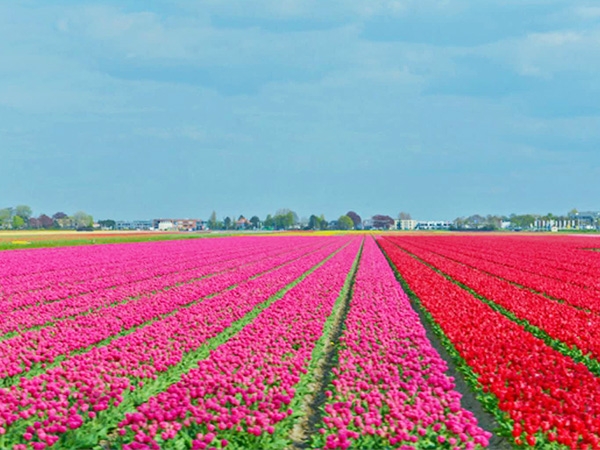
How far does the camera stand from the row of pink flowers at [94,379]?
263 inches

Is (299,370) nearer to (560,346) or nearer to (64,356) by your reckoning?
(64,356)

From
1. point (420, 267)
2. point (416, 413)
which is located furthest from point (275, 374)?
point (420, 267)

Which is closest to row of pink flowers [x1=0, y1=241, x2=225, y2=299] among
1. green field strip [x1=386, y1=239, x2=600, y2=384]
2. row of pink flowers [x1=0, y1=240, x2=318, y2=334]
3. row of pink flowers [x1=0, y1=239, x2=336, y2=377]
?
row of pink flowers [x1=0, y1=240, x2=318, y2=334]

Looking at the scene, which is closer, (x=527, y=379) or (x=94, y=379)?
(x=94, y=379)

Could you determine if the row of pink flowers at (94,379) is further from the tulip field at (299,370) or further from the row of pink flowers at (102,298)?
the row of pink flowers at (102,298)

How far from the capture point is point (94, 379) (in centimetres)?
814

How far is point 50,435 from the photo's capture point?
6.32 m

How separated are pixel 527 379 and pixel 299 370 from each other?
346cm

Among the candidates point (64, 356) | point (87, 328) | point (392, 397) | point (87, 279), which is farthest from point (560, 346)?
point (87, 279)

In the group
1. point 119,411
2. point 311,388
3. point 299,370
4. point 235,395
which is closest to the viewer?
point 119,411

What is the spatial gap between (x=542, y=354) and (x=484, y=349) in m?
1.00

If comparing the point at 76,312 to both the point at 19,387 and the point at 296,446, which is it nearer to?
the point at 19,387

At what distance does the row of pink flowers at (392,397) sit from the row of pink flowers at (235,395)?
2.26 feet

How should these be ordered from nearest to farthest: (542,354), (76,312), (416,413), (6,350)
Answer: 1. (416,413)
2. (542,354)
3. (6,350)
4. (76,312)
